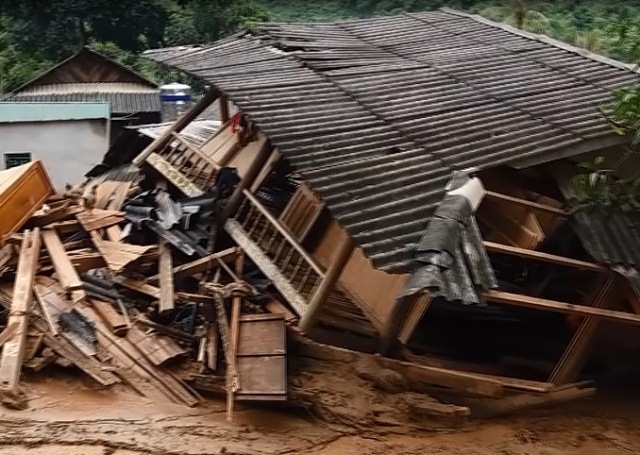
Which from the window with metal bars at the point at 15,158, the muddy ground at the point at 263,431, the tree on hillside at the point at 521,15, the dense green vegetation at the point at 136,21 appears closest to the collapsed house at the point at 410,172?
the muddy ground at the point at 263,431

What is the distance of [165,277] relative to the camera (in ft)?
33.7

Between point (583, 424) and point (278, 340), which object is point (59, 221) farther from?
point (583, 424)

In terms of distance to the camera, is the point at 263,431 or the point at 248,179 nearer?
the point at 263,431

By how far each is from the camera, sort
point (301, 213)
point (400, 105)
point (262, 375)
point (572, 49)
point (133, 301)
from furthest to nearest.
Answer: point (572, 49), point (133, 301), point (301, 213), point (400, 105), point (262, 375)

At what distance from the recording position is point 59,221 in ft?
38.6

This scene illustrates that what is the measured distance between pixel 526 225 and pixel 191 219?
5.28 m

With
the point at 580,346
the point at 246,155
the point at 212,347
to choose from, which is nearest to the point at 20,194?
the point at 246,155

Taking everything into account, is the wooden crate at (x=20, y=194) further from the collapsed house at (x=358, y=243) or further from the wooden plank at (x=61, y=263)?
the wooden plank at (x=61, y=263)

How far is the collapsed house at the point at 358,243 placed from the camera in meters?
7.54

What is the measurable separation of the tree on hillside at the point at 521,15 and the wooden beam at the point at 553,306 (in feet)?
51.5

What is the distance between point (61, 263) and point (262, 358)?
3.81 metres

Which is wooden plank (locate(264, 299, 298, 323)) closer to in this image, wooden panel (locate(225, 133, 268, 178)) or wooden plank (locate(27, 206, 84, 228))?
wooden panel (locate(225, 133, 268, 178))

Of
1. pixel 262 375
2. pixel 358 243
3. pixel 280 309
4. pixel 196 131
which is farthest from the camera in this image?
pixel 196 131

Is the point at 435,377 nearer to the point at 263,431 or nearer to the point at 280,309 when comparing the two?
the point at 263,431
